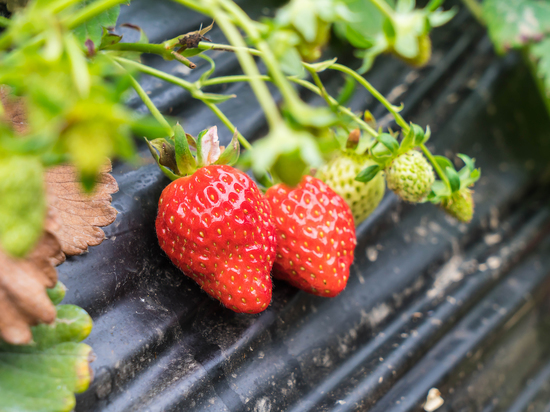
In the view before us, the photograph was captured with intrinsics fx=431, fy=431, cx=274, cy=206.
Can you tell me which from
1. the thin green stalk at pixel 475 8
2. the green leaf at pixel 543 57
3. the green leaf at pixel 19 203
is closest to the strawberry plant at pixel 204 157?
the green leaf at pixel 19 203

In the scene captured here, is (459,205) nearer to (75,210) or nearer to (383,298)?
(383,298)

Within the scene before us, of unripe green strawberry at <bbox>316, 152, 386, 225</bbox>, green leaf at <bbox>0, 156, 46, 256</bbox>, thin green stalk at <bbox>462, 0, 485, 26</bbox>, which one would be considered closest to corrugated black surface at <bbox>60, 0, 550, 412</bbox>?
thin green stalk at <bbox>462, 0, 485, 26</bbox>

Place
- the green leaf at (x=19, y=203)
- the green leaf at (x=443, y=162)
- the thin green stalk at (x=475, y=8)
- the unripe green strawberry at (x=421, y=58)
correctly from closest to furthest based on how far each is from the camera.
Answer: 1. the green leaf at (x=19, y=203)
2. the green leaf at (x=443, y=162)
3. the unripe green strawberry at (x=421, y=58)
4. the thin green stalk at (x=475, y=8)

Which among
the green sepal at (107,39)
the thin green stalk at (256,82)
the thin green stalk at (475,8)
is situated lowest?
the green sepal at (107,39)

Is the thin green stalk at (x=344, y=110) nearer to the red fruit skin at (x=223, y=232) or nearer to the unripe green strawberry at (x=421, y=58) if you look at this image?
the red fruit skin at (x=223, y=232)

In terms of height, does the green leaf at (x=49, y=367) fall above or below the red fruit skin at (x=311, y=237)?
below

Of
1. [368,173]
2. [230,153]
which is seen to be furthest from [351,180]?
[230,153]
